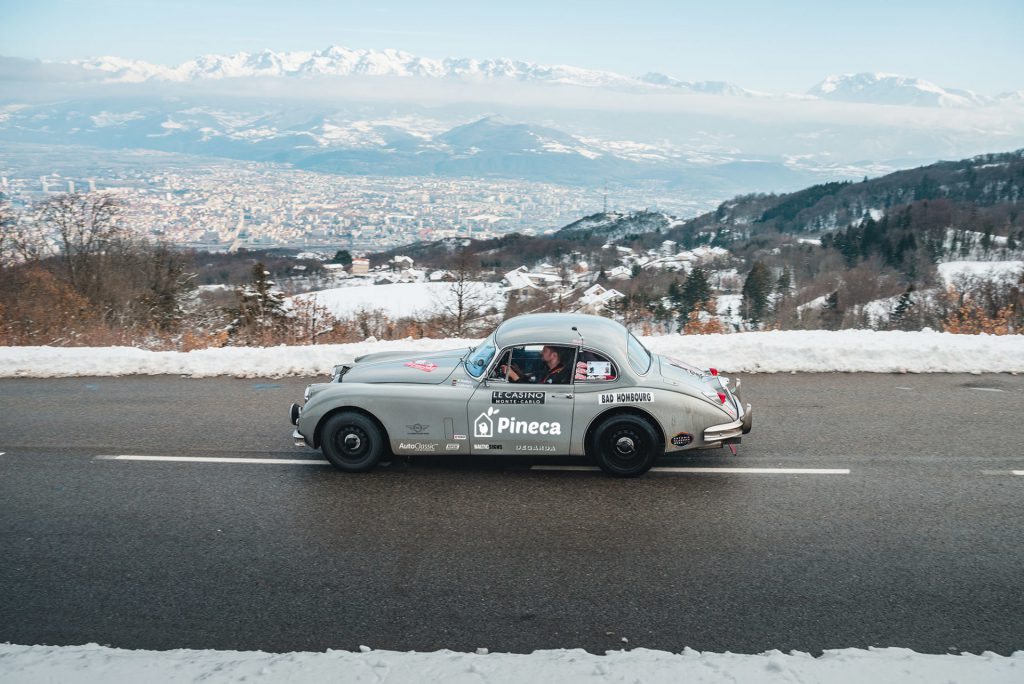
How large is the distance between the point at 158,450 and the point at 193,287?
3212 centimetres

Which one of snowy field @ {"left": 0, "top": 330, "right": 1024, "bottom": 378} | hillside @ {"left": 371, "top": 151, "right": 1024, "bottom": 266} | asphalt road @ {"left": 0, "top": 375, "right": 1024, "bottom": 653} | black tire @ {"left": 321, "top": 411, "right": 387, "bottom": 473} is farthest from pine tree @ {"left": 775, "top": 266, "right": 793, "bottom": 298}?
black tire @ {"left": 321, "top": 411, "right": 387, "bottom": 473}

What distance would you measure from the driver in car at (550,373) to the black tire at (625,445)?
1.94 feet

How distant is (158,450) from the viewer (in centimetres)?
792

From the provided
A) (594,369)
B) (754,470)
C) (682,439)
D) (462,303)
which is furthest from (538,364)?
(462,303)

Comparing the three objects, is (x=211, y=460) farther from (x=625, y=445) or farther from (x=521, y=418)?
(x=625, y=445)

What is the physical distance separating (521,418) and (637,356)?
4.60 feet

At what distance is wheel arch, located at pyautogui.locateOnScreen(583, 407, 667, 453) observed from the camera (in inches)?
264

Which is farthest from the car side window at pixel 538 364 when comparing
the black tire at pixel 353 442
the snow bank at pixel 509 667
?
the snow bank at pixel 509 667

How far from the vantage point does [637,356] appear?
7199mm

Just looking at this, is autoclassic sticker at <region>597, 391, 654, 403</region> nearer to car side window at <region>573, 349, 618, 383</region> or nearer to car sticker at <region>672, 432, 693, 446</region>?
car side window at <region>573, 349, 618, 383</region>

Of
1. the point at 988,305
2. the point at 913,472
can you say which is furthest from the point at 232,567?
the point at 988,305

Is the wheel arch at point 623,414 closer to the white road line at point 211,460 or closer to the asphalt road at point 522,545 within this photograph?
the asphalt road at point 522,545

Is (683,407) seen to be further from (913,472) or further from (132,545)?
(132,545)

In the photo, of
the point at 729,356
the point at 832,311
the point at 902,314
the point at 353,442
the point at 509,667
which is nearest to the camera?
the point at 509,667
